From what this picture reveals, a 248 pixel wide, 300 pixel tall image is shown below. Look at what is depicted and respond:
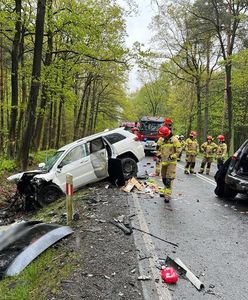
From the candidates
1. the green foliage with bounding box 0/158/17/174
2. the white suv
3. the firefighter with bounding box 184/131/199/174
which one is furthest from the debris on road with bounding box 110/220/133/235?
the firefighter with bounding box 184/131/199/174

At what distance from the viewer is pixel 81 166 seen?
10938mm

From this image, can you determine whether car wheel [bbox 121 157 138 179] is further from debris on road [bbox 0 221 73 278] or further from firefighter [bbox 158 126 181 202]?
debris on road [bbox 0 221 73 278]

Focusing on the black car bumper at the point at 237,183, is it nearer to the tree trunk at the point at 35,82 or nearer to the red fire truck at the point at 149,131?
the tree trunk at the point at 35,82

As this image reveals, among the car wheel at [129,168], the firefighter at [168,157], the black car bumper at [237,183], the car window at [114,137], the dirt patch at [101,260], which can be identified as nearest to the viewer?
the dirt patch at [101,260]

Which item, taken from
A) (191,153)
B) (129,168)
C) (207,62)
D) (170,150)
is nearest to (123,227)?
(170,150)

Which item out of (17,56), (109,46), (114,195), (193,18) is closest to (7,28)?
(17,56)

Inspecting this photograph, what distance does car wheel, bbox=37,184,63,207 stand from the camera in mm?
10602

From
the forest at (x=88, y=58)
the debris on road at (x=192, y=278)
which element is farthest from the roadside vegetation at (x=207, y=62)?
the debris on road at (x=192, y=278)

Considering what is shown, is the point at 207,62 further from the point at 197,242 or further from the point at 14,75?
the point at 197,242

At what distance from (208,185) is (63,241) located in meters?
7.72

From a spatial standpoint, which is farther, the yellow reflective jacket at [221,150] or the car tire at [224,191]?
the yellow reflective jacket at [221,150]

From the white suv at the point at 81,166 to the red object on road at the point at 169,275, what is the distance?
247 inches

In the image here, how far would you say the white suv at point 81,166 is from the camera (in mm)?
10562

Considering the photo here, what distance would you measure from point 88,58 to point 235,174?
15.8m
